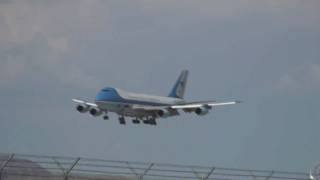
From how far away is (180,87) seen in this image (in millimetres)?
162750

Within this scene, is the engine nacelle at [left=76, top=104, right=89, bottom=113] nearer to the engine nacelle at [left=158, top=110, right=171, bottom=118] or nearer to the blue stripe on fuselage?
the blue stripe on fuselage

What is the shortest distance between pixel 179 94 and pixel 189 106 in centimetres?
3192

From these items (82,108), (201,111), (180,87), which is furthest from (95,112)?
(180,87)

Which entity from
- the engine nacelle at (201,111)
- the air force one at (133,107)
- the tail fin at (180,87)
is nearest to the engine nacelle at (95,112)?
the air force one at (133,107)

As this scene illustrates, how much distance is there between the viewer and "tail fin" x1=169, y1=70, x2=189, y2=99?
161 m

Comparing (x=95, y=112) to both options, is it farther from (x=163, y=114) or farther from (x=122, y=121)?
(x=163, y=114)

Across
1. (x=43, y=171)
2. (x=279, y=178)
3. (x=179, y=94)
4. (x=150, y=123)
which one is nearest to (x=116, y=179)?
(x=43, y=171)

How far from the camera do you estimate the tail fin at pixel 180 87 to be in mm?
161375

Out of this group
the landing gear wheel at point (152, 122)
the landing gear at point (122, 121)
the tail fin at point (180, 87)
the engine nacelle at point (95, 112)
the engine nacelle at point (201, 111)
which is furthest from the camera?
the tail fin at point (180, 87)

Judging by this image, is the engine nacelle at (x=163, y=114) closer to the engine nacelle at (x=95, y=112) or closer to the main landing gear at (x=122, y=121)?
the main landing gear at (x=122, y=121)

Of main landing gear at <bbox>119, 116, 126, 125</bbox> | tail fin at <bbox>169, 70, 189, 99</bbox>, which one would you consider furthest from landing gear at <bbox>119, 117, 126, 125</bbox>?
tail fin at <bbox>169, 70, 189, 99</bbox>

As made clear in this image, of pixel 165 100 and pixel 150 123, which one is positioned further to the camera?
pixel 165 100

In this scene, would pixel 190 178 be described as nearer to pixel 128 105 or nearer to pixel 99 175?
pixel 99 175

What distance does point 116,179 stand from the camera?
53031mm
